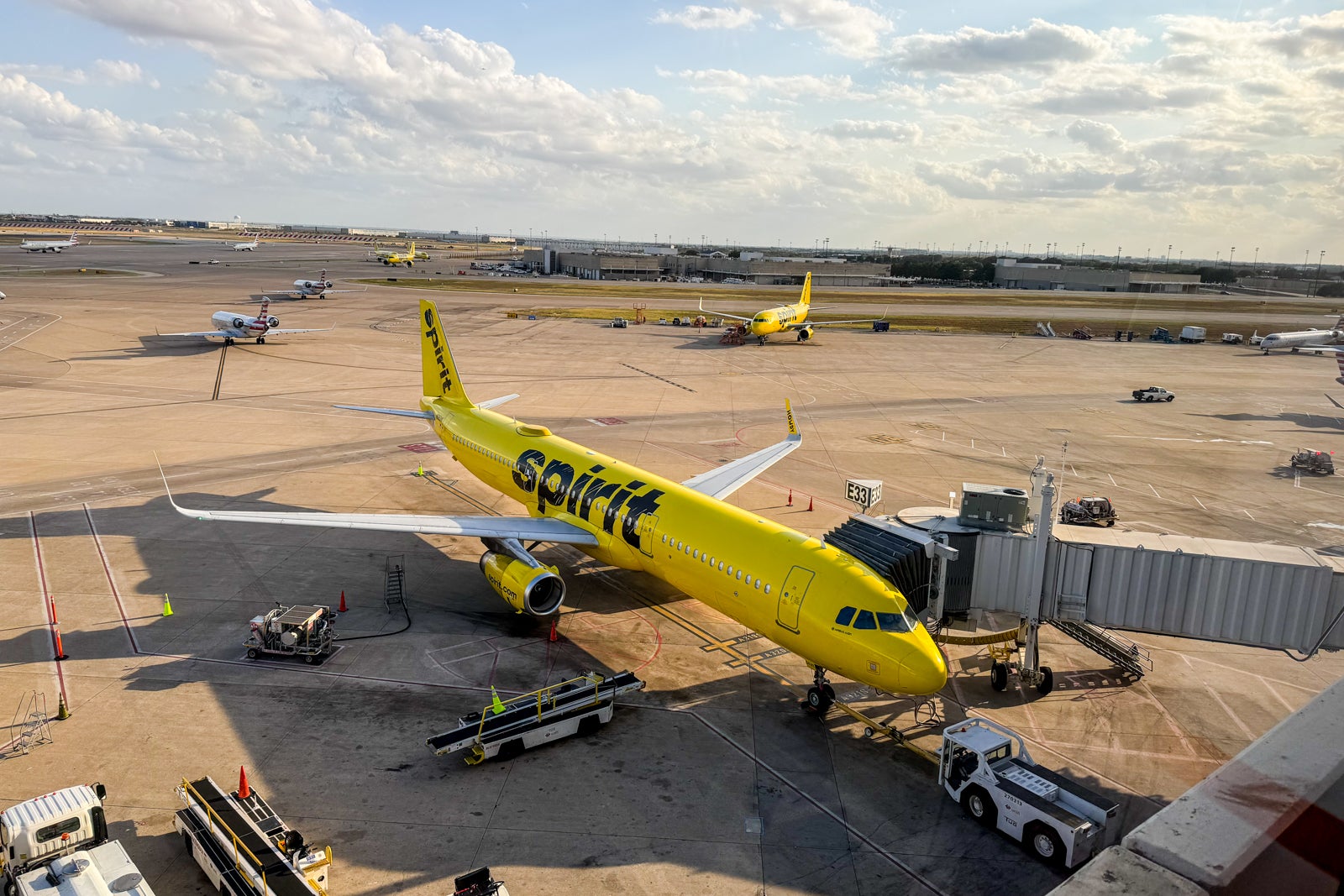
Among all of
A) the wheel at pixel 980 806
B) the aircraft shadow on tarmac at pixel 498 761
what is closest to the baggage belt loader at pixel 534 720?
the aircraft shadow on tarmac at pixel 498 761

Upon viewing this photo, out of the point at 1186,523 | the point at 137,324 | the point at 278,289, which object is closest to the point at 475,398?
the point at 1186,523

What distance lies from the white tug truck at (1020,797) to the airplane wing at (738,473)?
15.9m

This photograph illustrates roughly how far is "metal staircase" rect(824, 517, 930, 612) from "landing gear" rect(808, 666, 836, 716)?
346cm

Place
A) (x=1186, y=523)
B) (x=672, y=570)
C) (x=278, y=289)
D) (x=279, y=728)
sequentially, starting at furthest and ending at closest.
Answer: (x=278, y=289), (x=1186, y=523), (x=672, y=570), (x=279, y=728)

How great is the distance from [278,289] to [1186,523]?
479 feet

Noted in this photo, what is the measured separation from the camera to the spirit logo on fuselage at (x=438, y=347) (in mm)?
43344

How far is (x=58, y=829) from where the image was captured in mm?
16281

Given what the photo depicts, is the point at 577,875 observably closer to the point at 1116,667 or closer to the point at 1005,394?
the point at 1116,667

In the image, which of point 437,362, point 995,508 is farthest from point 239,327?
point 995,508

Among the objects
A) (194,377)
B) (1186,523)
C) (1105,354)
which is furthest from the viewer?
(1105,354)

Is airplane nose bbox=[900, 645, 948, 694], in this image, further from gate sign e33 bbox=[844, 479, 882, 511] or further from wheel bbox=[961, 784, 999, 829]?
gate sign e33 bbox=[844, 479, 882, 511]

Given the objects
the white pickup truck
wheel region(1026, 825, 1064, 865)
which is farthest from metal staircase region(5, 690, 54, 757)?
the white pickup truck

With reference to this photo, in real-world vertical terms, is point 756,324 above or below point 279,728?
above

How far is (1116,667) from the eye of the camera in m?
28.9
